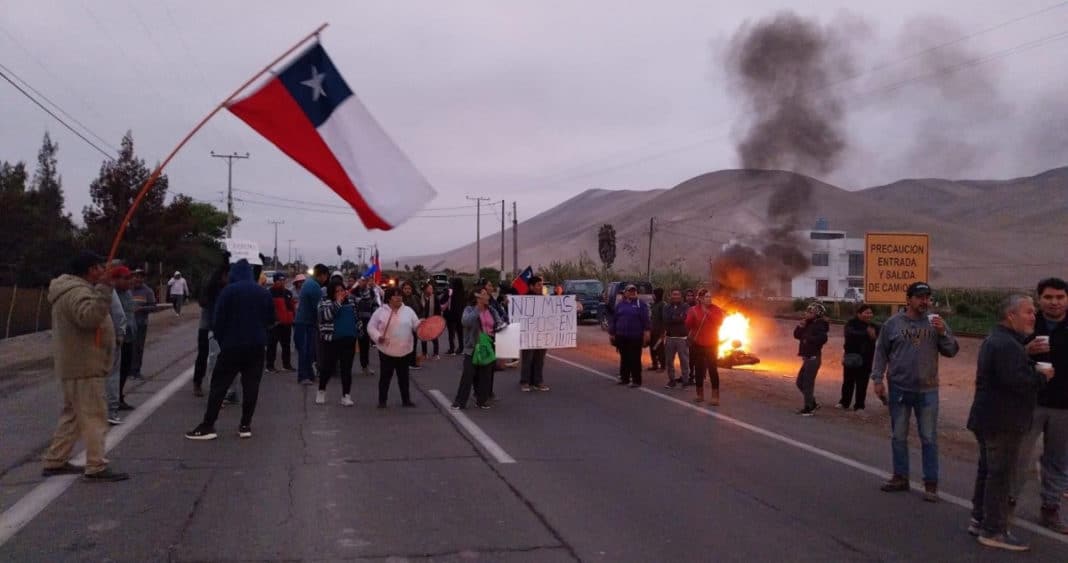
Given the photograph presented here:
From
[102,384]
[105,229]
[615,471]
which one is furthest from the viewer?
[105,229]

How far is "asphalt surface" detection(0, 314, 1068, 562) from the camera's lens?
215 inches

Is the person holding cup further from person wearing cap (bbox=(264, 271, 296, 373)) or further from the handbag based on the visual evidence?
person wearing cap (bbox=(264, 271, 296, 373))

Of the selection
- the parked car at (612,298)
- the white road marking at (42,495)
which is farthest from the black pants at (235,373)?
the parked car at (612,298)

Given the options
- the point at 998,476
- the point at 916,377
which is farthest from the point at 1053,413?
the point at 916,377

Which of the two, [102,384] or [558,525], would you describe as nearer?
[558,525]

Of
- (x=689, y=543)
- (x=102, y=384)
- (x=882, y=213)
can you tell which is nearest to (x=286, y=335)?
(x=102, y=384)

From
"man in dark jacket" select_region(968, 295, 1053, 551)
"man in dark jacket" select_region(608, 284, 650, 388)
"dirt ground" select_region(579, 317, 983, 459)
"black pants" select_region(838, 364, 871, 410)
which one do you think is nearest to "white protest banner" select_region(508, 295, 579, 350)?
"man in dark jacket" select_region(608, 284, 650, 388)

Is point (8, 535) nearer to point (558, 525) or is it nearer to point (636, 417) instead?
point (558, 525)

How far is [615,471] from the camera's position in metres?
7.67

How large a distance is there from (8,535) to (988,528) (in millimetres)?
6240

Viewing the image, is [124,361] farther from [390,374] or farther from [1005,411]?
[1005,411]

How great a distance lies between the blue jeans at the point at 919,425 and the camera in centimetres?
696

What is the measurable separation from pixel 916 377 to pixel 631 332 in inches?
280

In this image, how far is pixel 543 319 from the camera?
1457 centimetres
